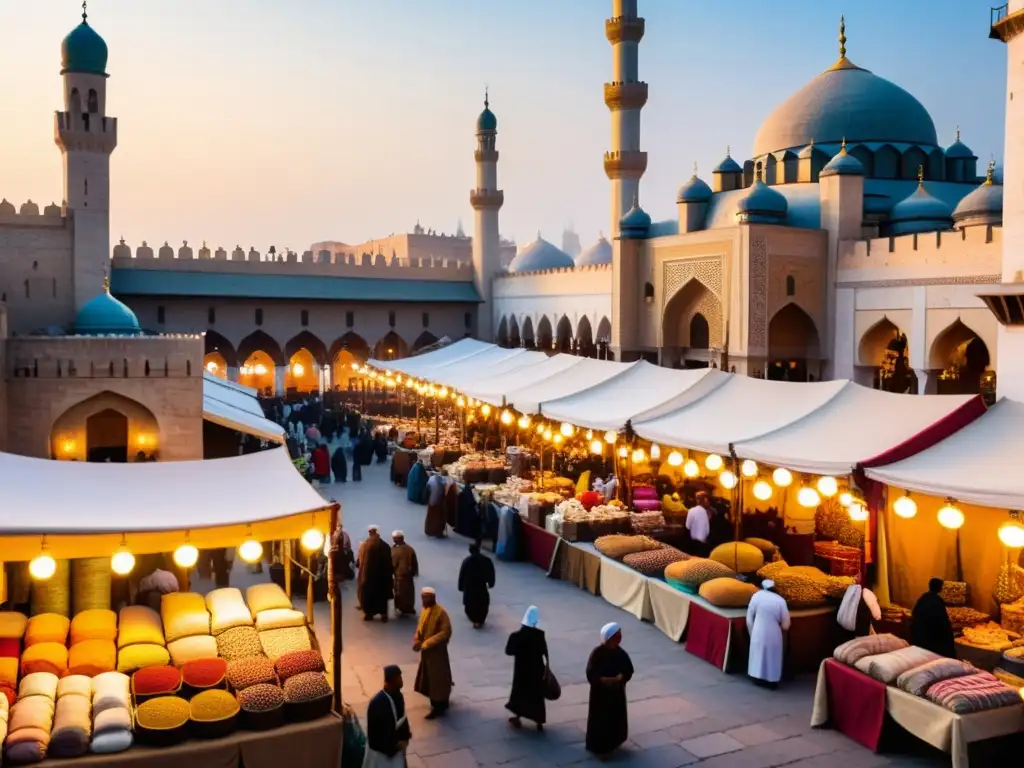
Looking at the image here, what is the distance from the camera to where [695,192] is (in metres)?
25.3

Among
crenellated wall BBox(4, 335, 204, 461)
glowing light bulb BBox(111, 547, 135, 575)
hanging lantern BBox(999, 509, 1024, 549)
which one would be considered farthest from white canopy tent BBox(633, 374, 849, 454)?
crenellated wall BBox(4, 335, 204, 461)

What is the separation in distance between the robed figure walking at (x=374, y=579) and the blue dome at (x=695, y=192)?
62.4ft

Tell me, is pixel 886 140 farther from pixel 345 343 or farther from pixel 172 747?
pixel 172 747

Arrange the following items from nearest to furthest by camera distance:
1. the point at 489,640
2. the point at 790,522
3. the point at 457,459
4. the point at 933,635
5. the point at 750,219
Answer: the point at 933,635 → the point at 489,640 → the point at 790,522 → the point at 457,459 → the point at 750,219

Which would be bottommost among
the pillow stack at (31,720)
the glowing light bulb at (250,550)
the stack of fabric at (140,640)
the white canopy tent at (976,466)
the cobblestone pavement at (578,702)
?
the cobblestone pavement at (578,702)

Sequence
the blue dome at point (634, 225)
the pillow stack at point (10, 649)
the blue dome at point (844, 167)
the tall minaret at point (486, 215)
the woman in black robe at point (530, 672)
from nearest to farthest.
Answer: the pillow stack at point (10, 649) < the woman in black robe at point (530, 672) < the blue dome at point (844, 167) < the blue dome at point (634, 225) < the tall minaret at point (486, 215)

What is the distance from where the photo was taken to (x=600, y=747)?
19.0 feet

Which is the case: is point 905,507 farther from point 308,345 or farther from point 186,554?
point 308,345

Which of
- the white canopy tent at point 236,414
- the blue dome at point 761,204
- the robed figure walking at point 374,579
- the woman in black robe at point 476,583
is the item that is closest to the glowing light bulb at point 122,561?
the robed figure walking at point 374,579

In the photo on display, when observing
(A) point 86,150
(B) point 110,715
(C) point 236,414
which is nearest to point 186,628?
(B) point 110,715

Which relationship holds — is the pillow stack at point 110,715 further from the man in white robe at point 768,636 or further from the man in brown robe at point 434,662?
the man in white robe at point 768,636

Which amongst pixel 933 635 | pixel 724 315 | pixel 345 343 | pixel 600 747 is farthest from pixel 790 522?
pixel 345 343

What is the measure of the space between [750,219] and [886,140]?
6.07 meters

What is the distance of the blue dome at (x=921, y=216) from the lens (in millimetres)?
21031
